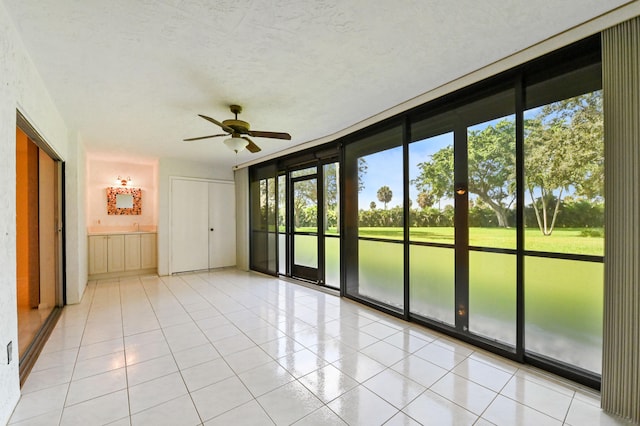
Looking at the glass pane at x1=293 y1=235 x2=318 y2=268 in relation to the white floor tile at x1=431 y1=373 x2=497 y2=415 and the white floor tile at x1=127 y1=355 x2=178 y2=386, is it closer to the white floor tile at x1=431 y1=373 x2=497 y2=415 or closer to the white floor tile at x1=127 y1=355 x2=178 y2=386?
the white floor tile at x1=127 y1=355 x2=178 y2=386

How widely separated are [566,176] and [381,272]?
2.27 meters

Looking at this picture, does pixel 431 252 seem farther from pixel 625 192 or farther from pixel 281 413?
pixel 281 413

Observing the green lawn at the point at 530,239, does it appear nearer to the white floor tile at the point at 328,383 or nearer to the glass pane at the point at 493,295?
the glass pane at the point at 493,295

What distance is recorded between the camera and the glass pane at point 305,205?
17.1 ft

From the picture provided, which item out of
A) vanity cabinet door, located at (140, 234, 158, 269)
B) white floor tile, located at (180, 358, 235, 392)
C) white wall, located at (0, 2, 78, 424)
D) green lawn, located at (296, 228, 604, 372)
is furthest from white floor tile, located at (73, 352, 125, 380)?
vanity cabinet door, located at (140, 234, 158, 269)

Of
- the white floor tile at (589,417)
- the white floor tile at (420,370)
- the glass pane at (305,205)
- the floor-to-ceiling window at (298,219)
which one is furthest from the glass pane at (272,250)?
the white floor tile at (589,417)

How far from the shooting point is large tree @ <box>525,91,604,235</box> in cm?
208

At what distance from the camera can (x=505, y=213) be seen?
254 cm

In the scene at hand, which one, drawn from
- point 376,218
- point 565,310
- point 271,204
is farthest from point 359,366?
point 271,204

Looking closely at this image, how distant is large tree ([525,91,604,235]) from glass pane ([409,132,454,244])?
75 cm

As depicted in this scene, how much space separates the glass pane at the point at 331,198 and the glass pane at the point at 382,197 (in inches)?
26.8

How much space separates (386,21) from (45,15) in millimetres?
2272

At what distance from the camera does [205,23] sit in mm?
1869

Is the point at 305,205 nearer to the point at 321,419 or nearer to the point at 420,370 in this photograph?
the point at 420,370
